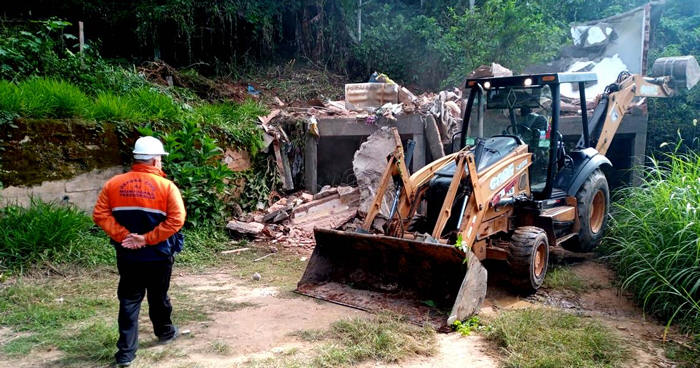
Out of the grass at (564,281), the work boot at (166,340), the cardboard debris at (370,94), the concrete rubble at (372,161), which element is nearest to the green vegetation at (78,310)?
the work boot at (166,340)

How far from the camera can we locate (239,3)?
14.7m

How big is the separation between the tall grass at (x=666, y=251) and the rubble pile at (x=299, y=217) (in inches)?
160

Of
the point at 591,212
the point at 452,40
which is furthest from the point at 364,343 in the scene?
Result: the point at 452,40

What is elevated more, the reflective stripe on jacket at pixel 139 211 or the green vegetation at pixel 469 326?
the reflective stripe on jacket at pixel 139 211

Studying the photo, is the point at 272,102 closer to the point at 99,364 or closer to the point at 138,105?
the point at 138,105

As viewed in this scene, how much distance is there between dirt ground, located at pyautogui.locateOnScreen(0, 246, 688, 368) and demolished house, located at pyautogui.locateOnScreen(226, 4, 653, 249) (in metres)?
2.33

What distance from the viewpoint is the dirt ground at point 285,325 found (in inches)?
168

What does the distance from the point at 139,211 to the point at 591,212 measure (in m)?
5.96

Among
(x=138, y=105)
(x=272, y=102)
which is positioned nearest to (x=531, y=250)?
(x=138, y=105)

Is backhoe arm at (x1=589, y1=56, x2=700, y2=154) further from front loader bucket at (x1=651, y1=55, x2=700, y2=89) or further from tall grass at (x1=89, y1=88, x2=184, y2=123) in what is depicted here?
tall grass at (x1=89, y1=88, x2=184, y2=123)

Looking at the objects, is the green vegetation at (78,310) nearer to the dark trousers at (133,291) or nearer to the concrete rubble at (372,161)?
the dark trousers at (133,291)

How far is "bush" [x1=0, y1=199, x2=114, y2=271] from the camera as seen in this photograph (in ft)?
20.9

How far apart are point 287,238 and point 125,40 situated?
8.85 meters

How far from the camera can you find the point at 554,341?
4488 mm
